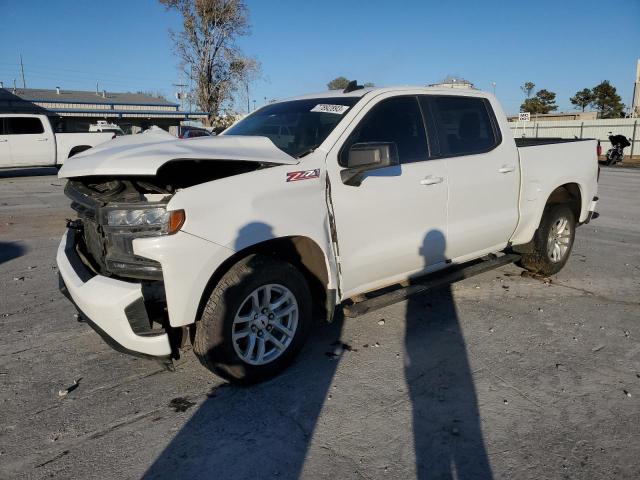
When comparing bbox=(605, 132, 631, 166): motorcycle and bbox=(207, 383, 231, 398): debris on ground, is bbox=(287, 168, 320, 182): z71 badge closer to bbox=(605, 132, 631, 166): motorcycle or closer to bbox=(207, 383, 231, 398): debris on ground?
bbox=(207, 383, 231, 398): debris on ground

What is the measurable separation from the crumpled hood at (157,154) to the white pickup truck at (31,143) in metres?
15.5

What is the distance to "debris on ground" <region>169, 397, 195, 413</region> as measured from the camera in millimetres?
3230

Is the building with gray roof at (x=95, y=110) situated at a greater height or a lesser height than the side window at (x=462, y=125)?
greater

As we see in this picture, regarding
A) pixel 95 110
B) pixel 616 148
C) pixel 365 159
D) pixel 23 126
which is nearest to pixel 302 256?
pixel 365 159

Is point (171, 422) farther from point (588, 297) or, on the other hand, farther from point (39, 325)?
point (588, 297)

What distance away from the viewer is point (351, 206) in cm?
376

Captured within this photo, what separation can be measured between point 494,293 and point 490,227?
2.82ft

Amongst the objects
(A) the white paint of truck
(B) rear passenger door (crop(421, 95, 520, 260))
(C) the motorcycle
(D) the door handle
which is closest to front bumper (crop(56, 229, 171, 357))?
(A) the white paint of truck

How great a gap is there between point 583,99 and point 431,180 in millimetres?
62577

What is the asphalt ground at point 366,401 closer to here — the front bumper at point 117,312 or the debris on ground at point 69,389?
the debris on ground at point 69,389

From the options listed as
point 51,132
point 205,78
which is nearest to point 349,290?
point 51,132

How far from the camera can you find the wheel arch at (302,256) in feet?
11.1

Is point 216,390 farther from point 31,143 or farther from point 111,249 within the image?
point 31,143

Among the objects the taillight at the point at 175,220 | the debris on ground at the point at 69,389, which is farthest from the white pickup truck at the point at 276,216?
the debris on ground at the point at 69,389
